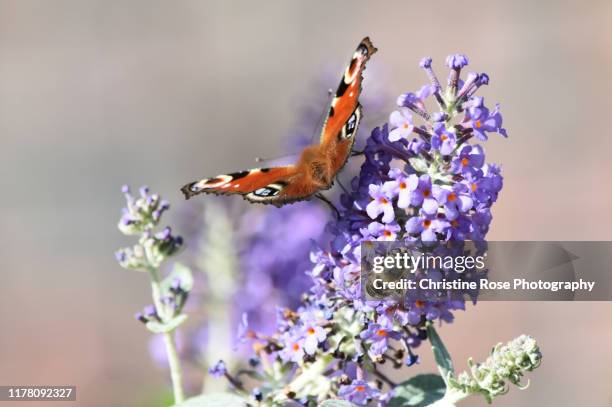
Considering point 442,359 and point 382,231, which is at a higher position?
point 382,231

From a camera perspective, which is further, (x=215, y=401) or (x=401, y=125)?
(x=401, y=125)

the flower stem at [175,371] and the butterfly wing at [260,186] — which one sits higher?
the butterfly wing at [260,186]

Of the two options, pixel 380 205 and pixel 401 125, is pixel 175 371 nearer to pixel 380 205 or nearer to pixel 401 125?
pixel 380 205

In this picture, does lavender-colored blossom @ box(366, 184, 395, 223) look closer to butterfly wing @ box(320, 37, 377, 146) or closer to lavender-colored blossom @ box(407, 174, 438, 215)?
lavender-colored blossom @ box(407, 174, 438, 215)

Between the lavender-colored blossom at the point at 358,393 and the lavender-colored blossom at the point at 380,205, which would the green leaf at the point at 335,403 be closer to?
the lavender-colored blossom at the point at 358,393

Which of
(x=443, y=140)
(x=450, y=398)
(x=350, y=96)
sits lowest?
(x=450, y=398)

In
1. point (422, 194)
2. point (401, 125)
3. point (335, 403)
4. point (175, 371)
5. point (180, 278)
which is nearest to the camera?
point (335, 403)

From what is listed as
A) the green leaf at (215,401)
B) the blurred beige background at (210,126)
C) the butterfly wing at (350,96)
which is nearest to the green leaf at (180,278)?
the green leaf at (215,401)

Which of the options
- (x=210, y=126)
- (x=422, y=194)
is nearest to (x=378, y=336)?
(x=422, y=194)
